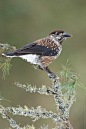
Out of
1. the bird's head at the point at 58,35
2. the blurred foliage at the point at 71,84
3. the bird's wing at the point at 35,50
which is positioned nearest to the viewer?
the blurred foliage at the point at 71,84

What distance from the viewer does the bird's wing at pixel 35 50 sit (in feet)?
3.52

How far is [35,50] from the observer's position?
3.83 feet

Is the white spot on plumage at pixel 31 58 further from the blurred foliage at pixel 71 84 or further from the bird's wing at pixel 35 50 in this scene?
the blurred foliage at pixel 71 84

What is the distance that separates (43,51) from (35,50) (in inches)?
2.9

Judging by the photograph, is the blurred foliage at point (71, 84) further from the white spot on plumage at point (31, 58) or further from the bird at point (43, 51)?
the white spot on plumage at point (31, 58)

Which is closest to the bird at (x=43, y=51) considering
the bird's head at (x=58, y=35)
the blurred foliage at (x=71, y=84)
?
the bird's head at (x=58, y=35)

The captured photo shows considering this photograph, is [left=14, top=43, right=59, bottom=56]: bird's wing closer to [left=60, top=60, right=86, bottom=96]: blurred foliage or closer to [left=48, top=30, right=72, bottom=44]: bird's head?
[left=48, top=30, right=72, bottom=44]: bird's head

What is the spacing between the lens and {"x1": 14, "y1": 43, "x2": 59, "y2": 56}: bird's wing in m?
1.07

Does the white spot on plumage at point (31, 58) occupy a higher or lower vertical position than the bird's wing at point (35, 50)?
lower

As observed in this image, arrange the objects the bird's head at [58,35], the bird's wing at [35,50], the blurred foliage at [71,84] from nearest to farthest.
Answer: the blurred foliage at [71,84] → the bird's wing at [35,50] → the bird's head at [58,35]

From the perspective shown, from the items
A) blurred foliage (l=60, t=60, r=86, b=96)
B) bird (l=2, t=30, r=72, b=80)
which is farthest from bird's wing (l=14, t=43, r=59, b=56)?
blurred foliage (l=60, t=60, r=86, b=96)

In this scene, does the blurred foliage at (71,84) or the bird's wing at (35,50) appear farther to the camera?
the bird's wing at (35,50)

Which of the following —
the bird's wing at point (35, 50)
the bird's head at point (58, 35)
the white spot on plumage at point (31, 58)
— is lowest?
the white spot on plumage at point (31, 58)

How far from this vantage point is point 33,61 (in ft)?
3.88
